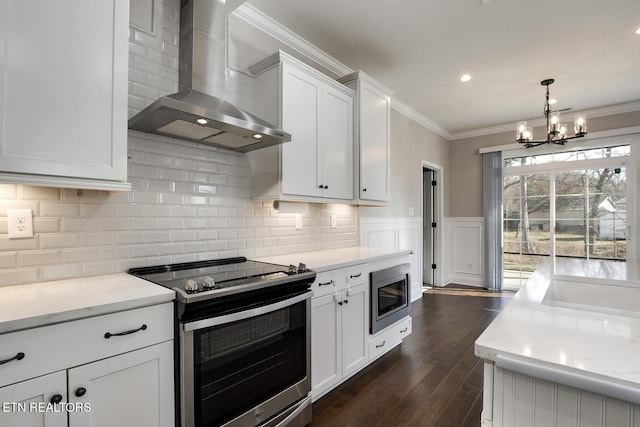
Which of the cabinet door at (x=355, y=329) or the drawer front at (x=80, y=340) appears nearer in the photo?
the drawer front at (x=80, y=340)

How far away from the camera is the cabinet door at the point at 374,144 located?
9.85ft

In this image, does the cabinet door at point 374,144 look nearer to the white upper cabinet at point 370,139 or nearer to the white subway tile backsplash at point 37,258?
the white upper cabinet at point 370,139

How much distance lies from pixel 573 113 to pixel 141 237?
6007 mm

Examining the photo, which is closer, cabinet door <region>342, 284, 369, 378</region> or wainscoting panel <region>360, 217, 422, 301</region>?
cabinet door <region>342, 284, 369, 378</region>

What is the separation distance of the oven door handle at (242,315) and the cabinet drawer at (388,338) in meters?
1.08

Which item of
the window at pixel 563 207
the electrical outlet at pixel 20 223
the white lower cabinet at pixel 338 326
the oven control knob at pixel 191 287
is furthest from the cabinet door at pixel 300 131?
the window at pixel 563 207

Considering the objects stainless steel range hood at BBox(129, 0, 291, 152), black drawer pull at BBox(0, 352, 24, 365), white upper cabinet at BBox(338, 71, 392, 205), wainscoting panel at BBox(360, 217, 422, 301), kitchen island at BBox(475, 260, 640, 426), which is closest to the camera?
kitchen island at BBox(475, 260, 640, 426)

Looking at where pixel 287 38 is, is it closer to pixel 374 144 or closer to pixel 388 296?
pixel 374 144

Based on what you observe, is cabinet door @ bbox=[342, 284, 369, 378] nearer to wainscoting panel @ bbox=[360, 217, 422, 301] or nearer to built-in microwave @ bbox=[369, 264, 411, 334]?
built-in microwave @ bbox=[369, 264, 411, 334]

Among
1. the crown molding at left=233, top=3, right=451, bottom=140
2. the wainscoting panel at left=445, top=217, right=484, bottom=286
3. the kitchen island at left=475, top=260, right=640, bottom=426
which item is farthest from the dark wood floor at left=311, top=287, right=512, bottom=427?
the crown molding at left=233, top=3, right=451, bottom=140

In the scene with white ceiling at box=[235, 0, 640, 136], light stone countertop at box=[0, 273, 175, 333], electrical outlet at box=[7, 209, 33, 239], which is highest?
white ceiling at box=[235, 0, 640, 136]

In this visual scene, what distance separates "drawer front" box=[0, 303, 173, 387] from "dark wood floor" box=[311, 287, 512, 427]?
1265 mm

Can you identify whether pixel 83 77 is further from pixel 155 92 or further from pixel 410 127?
pixel 410 127

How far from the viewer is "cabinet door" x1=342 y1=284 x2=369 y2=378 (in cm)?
232
